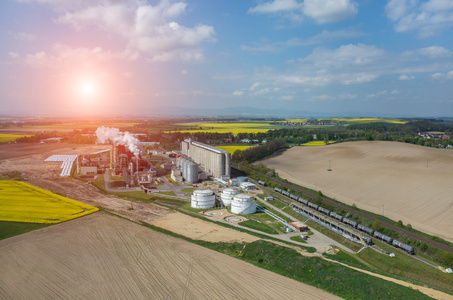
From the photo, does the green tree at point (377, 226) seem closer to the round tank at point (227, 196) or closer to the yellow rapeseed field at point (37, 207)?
the round tank at point (227, 196)

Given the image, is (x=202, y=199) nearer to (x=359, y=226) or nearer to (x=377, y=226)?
(x=359, y=226)

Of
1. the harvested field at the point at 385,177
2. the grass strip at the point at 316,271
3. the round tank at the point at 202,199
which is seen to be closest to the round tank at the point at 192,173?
the round tank at the point at 202,199

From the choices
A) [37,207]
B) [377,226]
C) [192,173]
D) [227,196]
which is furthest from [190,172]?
[377,226]

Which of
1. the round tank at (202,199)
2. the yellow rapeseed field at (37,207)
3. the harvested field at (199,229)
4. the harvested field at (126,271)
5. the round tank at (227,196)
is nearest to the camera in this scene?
the harvested field at (126,271)

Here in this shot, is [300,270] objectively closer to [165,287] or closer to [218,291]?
[218,291]

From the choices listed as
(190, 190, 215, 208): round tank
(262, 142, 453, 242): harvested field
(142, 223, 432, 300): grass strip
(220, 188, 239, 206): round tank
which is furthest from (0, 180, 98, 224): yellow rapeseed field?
(262, 142, 453, 242): harvested field

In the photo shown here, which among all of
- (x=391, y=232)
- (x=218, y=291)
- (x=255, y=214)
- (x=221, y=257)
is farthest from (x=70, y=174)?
(x=391, y=232)

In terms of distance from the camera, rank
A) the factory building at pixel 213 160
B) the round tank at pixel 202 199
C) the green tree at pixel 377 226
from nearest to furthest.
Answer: the green tree at pixel 377 226 < the round tank at pixel 202 199 < the factory building at pixel 213 160
